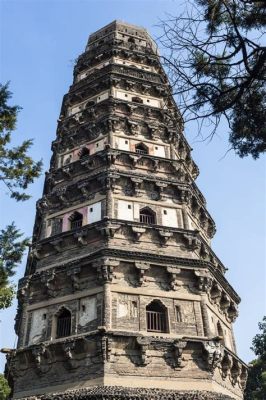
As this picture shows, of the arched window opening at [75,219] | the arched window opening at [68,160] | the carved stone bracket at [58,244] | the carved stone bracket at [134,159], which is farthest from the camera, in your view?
the arched window opening at [68,160]

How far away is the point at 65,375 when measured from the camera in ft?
38.9

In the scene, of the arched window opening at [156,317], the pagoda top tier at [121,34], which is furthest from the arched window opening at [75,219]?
the pagoda top tier at [121,34]

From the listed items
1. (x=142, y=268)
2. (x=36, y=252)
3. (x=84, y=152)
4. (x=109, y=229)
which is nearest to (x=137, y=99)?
(x=84, y=152)

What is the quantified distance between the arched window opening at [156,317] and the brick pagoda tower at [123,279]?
0.10ft

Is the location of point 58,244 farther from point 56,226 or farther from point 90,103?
point 90,103

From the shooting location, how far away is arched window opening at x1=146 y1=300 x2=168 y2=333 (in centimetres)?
1261

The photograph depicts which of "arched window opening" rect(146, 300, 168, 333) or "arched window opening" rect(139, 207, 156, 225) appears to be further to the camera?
"arched window opening" rect(139, 207, 156, 225)

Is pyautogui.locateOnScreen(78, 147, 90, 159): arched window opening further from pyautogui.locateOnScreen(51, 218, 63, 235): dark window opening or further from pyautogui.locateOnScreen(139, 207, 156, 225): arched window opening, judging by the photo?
pyautogui.locateOnScreen(139, 207, 156, 225): arched window opening

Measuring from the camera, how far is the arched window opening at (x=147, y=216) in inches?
602

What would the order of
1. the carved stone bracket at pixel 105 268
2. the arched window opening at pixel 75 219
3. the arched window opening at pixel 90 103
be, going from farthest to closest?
1. the arched window opening at pixel 90 103
2. the arched window opening at pixel 75 219
3. the carved stone bracket at pixel 105 268

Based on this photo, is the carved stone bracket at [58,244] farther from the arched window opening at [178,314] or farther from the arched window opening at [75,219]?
the arched window opening at [178,314]

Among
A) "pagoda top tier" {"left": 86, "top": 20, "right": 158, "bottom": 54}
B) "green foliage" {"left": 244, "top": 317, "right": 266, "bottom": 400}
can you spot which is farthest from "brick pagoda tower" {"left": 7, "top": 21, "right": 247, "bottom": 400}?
"green foliage" {"left": 244, "top": 317, "right": 266, "bottom": 400}

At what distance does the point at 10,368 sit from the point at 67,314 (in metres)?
2.16

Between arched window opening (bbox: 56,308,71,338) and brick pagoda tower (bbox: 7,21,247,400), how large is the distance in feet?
0.11
